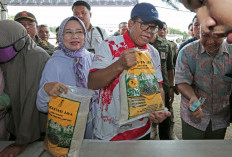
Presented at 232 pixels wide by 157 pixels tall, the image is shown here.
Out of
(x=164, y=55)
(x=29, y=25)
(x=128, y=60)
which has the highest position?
(x=29, y=25)

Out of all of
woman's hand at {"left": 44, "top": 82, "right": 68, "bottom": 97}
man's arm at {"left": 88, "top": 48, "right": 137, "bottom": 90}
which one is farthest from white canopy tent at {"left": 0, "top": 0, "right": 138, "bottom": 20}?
woman's hand at {"left": 44, "top": 82, "right": 68, "bottom": 97}

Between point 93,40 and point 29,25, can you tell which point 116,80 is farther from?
point 29,25

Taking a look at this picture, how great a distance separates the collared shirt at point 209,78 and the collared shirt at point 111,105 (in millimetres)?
635

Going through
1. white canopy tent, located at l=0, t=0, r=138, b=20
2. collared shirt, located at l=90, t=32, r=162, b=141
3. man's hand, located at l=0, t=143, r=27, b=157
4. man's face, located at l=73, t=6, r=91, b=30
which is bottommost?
man's hand, located at l=0, t=143, r=27, b=157

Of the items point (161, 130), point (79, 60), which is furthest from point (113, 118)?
point (161, 130)

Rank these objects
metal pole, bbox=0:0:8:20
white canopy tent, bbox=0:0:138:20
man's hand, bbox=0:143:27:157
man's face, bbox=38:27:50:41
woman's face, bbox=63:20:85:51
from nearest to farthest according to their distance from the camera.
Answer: man's hand, bbox=0:143:27:157, woman's face, bbox=63:20:85:51, man's face, bbox=38:27:50:41, metal pole, bbox=0:0:8:20, white canopy tent, bbox=0:0:138:20

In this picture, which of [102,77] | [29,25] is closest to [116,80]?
[102,77]

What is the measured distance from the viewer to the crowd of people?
1240mm

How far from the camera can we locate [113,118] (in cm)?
130

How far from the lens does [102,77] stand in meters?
1.20

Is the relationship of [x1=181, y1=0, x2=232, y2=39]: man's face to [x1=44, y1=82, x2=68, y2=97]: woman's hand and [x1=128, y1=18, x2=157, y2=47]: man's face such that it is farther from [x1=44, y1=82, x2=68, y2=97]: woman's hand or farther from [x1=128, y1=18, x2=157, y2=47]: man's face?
[x1=128, y1=18, x2=157, y2=47]: man's face

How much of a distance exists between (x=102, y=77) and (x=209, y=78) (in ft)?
3.32

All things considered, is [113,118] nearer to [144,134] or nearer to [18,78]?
[144,134]

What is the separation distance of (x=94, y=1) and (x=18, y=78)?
258 inches
